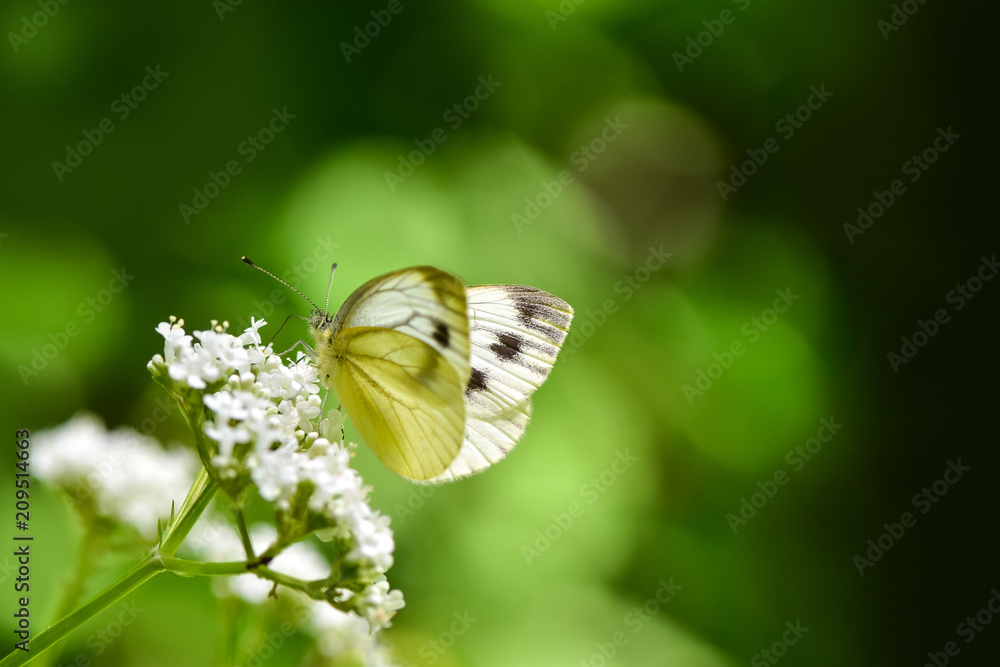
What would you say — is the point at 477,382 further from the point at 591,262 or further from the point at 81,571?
the point at 591,262

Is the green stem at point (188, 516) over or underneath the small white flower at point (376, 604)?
underneath

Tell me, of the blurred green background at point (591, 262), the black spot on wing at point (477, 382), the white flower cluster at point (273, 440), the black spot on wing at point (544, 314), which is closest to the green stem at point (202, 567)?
the white flower cluster at point (273, 440)

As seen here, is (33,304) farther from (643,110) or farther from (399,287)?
(643,110)

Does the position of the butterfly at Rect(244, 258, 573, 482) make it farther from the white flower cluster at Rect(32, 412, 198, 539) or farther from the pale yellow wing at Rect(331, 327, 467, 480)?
the white flower cluster at Rect(32, 412, 198, 539)

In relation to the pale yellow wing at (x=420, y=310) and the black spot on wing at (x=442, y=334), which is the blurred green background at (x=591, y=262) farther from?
the black spot on wing at (x=442, y=334)

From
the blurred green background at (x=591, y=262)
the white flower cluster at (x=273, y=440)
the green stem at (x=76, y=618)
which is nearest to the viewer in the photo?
the green stem at (x=76, y=618)

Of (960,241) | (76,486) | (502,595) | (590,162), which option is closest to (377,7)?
(590,162)
